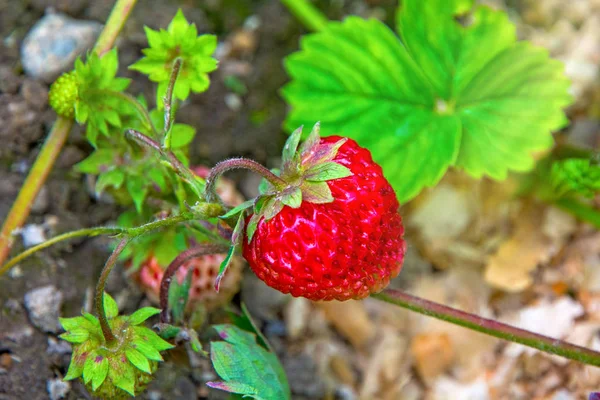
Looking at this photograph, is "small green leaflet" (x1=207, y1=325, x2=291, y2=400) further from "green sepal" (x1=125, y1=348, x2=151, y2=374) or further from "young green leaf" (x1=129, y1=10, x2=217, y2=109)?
"young green leaf" (x1=129, y1=10, x2=217, y2=109)

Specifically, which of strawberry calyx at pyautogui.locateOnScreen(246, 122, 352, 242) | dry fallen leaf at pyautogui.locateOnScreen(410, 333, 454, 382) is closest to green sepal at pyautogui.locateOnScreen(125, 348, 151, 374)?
strawberry calyx at pyautogui.locateOnScreen(246, 122, 352, 242)

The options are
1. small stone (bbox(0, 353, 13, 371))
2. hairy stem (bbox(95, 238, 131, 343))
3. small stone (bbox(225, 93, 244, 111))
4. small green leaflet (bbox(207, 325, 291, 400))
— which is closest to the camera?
hairy stem (bbox(95, 238, 131, 343))

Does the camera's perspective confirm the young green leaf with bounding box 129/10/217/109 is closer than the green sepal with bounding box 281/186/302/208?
No

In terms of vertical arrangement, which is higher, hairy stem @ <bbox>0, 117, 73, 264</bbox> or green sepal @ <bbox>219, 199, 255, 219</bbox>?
green sepal @ <bbox>219, 199, 255, 219</bbox>

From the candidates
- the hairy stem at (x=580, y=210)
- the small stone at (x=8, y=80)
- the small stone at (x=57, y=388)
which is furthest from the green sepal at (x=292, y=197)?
the hairy stem at (x=580, y=210)

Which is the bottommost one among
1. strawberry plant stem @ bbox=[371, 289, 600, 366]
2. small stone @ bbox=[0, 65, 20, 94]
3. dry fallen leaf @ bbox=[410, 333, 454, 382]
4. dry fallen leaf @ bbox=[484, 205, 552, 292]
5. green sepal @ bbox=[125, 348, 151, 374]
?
dry fallen leaf @ bbox=[410, 333, 454, 382]

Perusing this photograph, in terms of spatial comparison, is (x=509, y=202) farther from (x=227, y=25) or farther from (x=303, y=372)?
(x=227, y=25)

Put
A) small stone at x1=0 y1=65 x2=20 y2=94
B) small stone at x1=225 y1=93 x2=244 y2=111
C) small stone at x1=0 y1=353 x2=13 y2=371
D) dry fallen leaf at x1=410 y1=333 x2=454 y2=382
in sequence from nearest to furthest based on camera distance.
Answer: small stone at x1=0 y1=353 x2=13 y2=371, small stone at x1=0 y1=65 x2=20 y2=94, dry fallen leaf at x1=410 y1=333 x2=454 y2=382, small stone at x1=225 y1=93 x2=244 y2=111

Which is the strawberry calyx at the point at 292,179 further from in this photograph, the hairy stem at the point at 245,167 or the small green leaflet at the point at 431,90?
the small green leaflet at the point at 431,90
